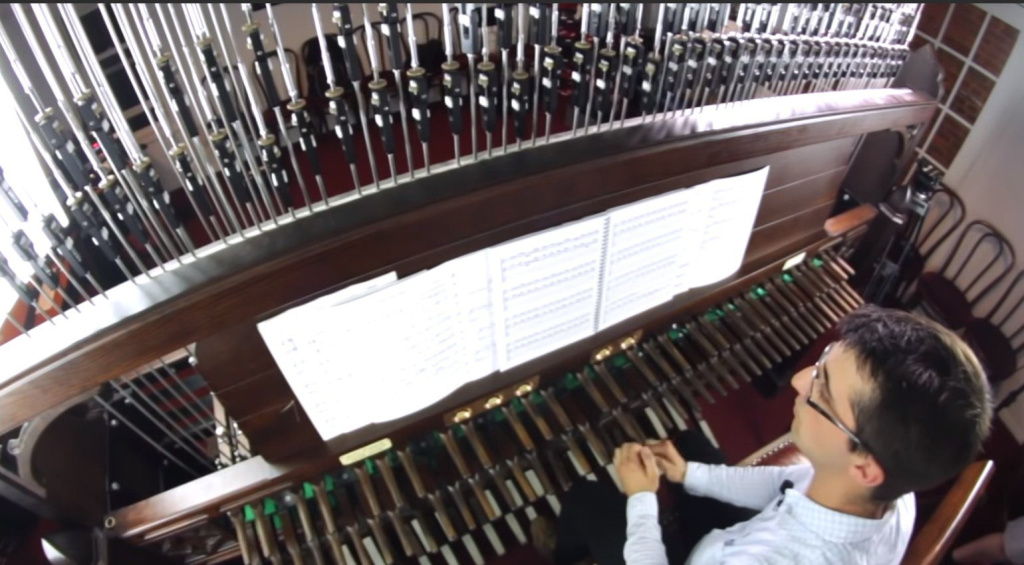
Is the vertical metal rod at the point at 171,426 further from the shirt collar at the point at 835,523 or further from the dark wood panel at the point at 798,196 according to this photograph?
the dark wood panel at the point at 798,196

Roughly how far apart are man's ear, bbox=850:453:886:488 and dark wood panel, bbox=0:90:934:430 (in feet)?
2.20

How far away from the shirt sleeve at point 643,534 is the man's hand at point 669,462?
0.13 meters

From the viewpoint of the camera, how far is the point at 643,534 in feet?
4.82

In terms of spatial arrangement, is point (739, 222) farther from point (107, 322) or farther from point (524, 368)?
point (107, 322)

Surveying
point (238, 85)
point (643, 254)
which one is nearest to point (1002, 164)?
point (643, 254)

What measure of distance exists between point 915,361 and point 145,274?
130cm

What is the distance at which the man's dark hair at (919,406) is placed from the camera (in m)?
1.13

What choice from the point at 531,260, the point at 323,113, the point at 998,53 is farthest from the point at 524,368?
the point at 998,53

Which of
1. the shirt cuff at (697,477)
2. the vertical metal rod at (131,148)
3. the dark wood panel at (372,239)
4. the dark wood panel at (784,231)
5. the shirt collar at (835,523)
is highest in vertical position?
the vertical metal rod at (131,148)

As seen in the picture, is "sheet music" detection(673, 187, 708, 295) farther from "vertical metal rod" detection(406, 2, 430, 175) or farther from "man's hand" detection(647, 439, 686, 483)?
"vertical metal rod" detection(406, 2, 430, 175)

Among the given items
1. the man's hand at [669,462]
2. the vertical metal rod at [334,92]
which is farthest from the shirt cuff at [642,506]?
the vertical metal rod at [334,92]

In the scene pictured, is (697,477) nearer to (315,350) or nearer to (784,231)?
(784,231)

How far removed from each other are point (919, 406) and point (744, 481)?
563 mm

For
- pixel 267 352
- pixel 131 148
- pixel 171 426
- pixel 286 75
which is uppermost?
pixel 286 75
